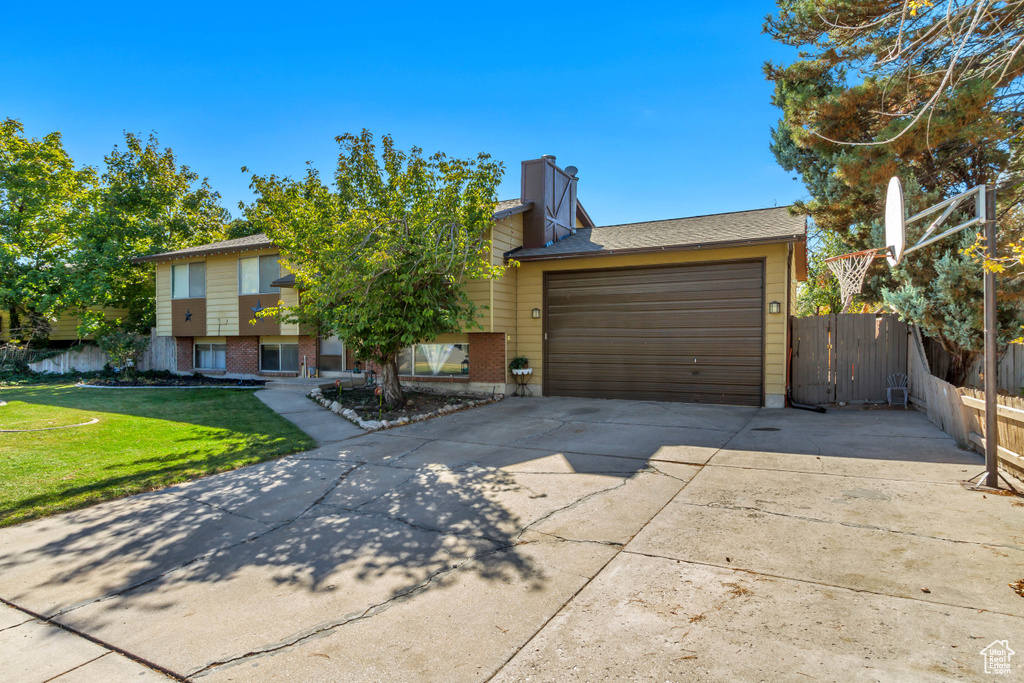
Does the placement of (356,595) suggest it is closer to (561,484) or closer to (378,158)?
(561,484)

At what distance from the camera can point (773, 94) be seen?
555 inches

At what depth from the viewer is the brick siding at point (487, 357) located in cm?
1262

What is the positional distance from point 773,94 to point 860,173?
19.7 feet

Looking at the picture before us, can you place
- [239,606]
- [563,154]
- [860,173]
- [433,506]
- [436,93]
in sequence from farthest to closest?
1. [563,154]
2. [436,93]
3. [860,173]
4. [433,506]
5. [239,606]

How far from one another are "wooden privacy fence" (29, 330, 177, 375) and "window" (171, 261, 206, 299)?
208cm

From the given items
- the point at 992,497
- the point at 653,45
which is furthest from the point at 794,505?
the point at 653,45

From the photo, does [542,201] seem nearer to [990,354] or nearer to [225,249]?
[990,354]

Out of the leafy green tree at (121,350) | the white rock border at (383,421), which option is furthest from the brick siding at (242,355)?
the white rock border at (383,421)

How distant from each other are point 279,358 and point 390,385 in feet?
29.0

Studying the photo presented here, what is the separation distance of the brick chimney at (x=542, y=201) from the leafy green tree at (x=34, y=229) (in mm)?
18947

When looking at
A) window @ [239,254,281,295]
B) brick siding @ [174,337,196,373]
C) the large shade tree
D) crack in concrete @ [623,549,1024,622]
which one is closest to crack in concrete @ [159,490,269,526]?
crack in concrete @ [623,549,1024,622]

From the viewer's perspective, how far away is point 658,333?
37.6 ft

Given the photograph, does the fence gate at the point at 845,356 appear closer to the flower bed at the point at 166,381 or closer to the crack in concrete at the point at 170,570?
the crack in concrete at the point at 170,570

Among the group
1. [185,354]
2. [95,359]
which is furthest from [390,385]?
[95,359]
